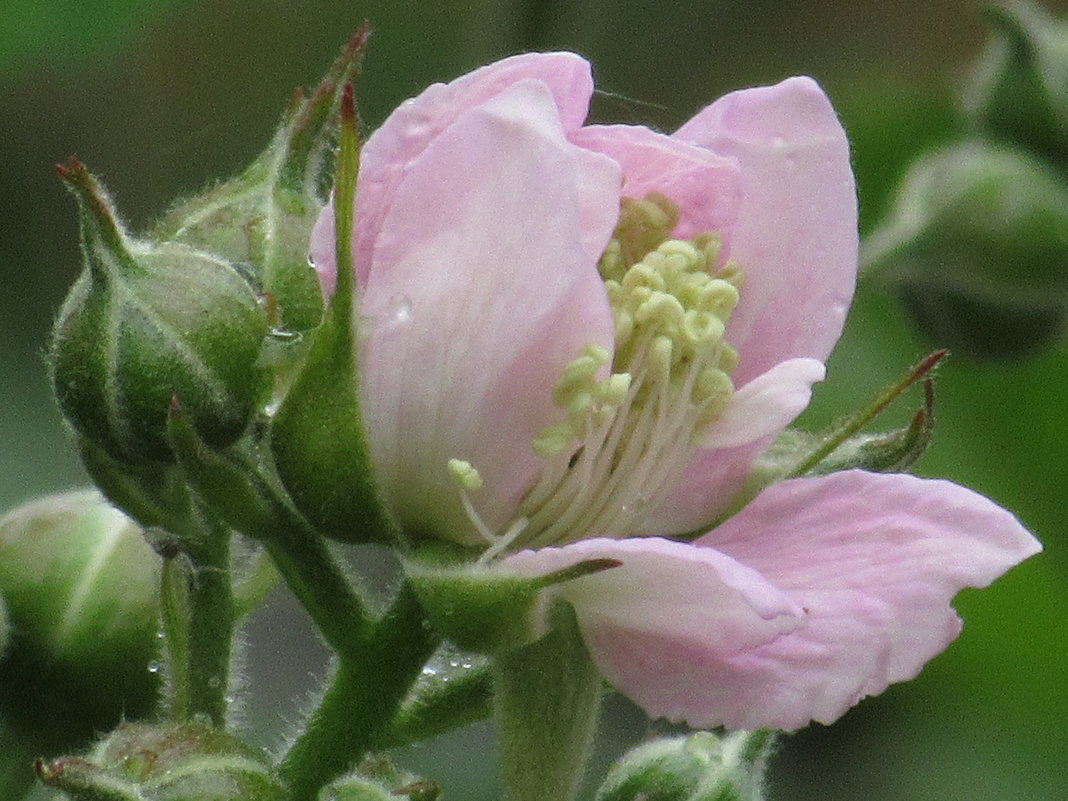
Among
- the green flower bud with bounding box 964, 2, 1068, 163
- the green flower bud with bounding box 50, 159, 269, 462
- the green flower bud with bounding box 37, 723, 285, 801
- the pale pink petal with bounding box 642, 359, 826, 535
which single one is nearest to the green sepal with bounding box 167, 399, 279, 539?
the green flower bud with bounding box 50, 159, 269, 462

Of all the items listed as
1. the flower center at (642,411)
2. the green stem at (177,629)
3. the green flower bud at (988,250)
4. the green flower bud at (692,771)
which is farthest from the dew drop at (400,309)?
the green flower bud at (988,250)

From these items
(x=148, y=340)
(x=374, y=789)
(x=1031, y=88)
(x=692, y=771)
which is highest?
(x=148, y=340)

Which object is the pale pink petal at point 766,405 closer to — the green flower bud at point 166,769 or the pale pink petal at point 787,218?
the pale pink petal at point 787,218

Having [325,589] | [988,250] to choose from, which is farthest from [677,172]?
[988,250]

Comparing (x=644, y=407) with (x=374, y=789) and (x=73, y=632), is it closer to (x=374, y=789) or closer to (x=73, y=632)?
(x=374, y=789)

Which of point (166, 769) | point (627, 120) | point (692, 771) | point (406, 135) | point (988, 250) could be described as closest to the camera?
point (166, 769)

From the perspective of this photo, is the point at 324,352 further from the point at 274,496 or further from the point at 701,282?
the point at 701,282
